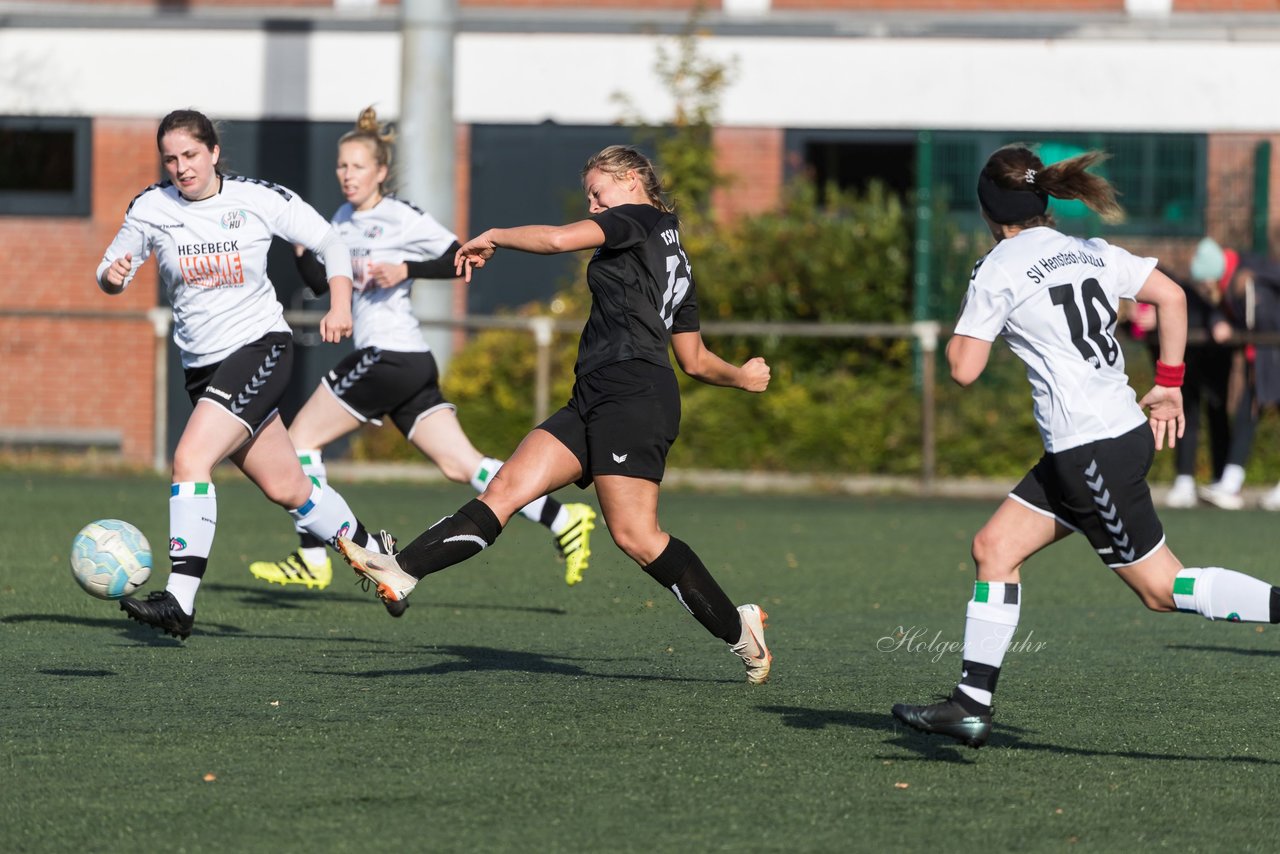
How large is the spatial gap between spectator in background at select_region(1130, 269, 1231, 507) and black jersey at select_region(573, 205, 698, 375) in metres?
9.27

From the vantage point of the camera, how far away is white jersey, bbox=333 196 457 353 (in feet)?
30.1

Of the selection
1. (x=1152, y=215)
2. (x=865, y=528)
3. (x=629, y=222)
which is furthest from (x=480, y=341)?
(x=629, y=222)

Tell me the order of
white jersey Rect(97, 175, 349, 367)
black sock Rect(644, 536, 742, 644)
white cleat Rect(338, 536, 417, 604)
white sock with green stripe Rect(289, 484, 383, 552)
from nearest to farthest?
white cleat Rect(338, 536, 417, 604), black sock Rect(644, 536, 742, 644), white jersey Rect(97, 175, 349, 367), white sock with green stripe Rect(289, 484, 383, 552)

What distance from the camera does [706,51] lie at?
744 inches

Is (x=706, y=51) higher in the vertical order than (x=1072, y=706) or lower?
higher

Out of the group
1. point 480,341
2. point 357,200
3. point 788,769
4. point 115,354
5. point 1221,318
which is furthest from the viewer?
point 115,354

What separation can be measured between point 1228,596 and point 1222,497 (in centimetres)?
991

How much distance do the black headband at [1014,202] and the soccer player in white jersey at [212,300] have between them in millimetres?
2791

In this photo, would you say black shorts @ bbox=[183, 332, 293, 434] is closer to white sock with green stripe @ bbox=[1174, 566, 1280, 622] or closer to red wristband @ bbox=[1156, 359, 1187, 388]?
red wristband @ bbox=[1156, 359, 1187, 388]

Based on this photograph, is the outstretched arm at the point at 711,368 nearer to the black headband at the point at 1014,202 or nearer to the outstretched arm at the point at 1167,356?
the black headband at the point at 1014,202

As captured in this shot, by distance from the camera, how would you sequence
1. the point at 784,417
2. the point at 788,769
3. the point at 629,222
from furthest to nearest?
the point at 784,417
the point at 629,222
the point at 788,769

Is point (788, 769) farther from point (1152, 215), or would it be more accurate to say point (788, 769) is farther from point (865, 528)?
point (1152, 215)

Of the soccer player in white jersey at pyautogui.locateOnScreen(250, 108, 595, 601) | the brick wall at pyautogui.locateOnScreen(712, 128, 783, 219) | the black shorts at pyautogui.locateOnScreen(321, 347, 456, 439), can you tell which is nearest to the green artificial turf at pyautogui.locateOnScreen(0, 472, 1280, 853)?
the soccer player in white jersey at pyautogui.locateOnScreen(250, 108, 595, 601)

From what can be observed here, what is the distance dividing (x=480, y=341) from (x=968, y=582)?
782 cm
